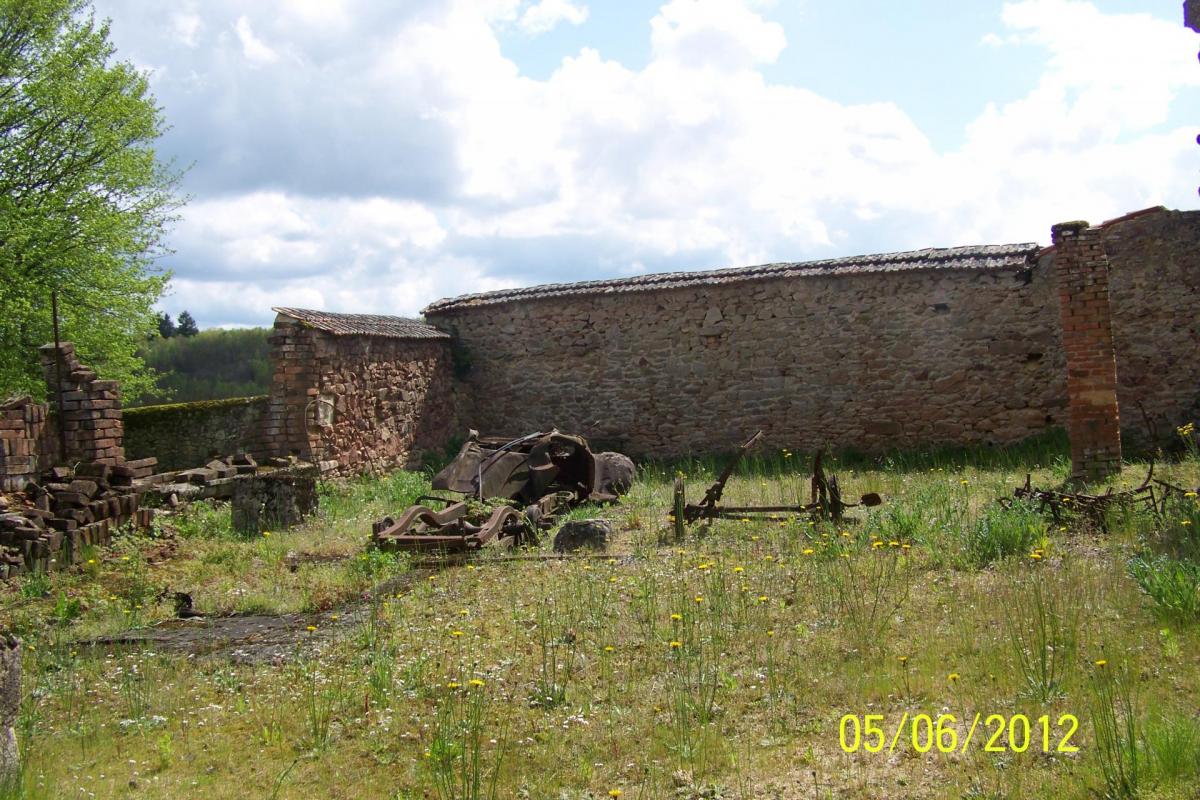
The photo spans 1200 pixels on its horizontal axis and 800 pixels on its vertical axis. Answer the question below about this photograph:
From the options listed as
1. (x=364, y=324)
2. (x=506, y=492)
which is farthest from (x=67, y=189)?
(x=506, y=492)

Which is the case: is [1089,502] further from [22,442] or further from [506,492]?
[22,442]

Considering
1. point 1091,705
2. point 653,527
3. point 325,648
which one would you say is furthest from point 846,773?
point 653,527

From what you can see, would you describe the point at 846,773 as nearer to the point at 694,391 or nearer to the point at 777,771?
the point at 777,771

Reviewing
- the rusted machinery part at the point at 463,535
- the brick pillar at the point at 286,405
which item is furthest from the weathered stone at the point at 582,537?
the brick pillar at the point at 286,405

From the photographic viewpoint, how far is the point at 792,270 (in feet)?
50.2

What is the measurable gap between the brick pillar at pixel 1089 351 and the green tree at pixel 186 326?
33882 mm

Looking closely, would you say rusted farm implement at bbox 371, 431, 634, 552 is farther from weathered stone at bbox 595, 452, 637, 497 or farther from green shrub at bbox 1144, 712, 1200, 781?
green shrub at bbox 1144, 712, 1200, 781

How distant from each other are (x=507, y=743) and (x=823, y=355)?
11.3 meters

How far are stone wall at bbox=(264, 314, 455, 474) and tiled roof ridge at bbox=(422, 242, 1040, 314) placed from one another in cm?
147

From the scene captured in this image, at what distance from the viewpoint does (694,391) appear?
15.9m

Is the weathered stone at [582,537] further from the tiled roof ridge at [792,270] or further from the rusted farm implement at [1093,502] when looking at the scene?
the tiled roof ridge at [792,270]

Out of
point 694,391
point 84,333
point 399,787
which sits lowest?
point 399,787

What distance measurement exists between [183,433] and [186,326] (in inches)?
1111

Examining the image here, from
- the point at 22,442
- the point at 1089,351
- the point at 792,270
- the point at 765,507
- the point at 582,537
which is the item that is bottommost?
the point at 582,537
